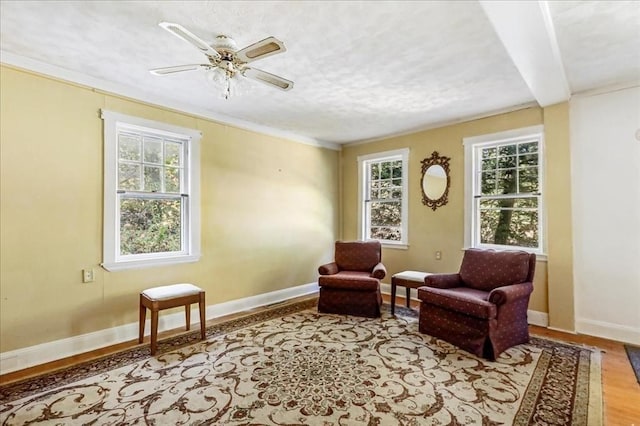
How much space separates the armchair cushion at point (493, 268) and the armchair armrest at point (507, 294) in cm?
18

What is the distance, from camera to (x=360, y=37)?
7.50ft

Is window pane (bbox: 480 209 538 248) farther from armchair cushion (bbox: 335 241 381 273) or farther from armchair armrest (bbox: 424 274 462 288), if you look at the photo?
armchair cushion (bbox: 335 241 381 273)

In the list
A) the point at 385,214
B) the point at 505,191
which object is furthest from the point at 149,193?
the point at 505,191

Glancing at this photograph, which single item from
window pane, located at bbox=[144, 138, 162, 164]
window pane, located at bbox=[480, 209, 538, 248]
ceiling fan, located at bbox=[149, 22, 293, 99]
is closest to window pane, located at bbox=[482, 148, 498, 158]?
window pane, located at bbox=[480, 209, 538, 248]

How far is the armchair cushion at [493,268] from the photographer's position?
3131mm

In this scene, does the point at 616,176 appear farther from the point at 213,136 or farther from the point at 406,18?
the point at 213,136

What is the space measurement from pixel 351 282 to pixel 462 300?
1.30m

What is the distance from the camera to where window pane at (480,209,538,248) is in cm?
377

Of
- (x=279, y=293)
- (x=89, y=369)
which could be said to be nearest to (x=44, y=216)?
(x=89, y=369)

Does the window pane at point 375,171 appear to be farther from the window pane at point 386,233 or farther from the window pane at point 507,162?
the window pane at point 507,162

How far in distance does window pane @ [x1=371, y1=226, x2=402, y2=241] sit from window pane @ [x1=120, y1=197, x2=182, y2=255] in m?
3.00

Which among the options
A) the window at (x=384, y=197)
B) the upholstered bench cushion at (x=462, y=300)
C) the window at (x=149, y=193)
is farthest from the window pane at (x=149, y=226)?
the window at (x=384, y=197)

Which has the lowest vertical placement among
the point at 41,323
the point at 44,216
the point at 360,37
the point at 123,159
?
the point at 41,323

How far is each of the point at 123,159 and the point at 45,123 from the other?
2.21 feet
